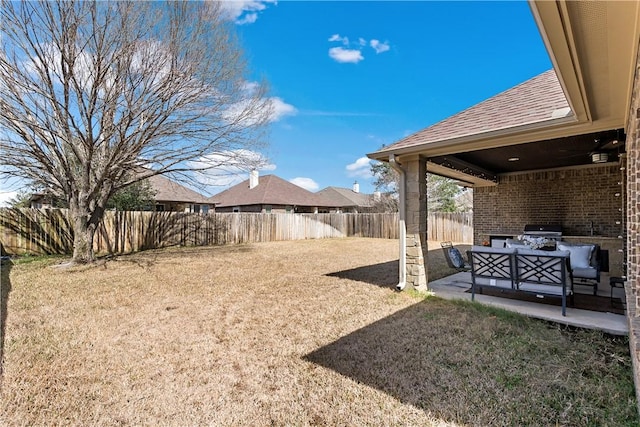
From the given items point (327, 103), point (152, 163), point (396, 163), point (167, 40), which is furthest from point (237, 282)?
point (327, 103)

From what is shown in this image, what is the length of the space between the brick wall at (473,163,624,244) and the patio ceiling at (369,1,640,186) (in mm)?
540

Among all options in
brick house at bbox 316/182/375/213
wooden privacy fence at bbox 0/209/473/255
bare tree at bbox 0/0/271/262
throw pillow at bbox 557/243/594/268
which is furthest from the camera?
brick house at bbox 316/182/375/213

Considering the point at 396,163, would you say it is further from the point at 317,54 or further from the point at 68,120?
the point at 68,120

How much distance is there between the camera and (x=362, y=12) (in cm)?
778

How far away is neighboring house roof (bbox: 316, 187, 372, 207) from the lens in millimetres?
33438

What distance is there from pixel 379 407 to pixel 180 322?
3224 millimetres

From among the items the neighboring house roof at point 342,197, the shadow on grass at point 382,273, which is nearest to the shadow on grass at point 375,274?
the shadow on grass at point 382,273

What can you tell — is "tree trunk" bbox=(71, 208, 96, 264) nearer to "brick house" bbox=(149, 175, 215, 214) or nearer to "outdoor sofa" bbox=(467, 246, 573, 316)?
"outdoor sofa" bbox=(467, 246, 573, 316)

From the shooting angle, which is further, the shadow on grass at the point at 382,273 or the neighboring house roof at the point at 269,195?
the neighboring house roof at the point at 269,195

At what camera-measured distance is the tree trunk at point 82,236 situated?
8.97 meters

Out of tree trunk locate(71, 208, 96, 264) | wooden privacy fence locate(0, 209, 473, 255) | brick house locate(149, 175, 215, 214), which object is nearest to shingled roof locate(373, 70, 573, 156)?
tree trunk locate(71, 208, 96, 264)

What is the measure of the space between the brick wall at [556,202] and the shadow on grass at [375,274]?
11.8ft

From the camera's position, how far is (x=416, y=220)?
574cm

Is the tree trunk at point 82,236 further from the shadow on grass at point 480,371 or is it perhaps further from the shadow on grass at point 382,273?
the shadow on grass at point 480,371
